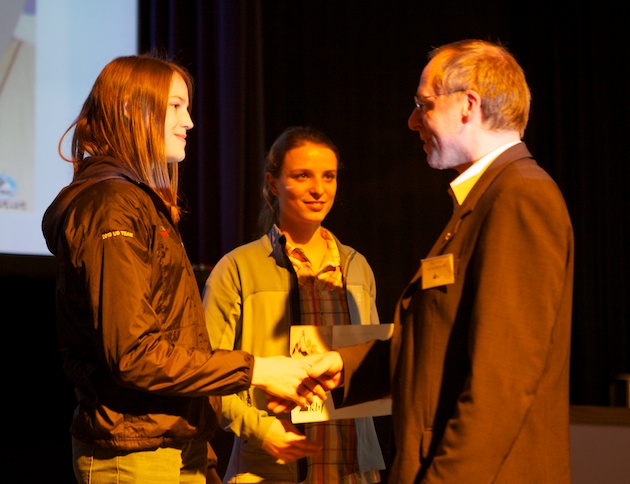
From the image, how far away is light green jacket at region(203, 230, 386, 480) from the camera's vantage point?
250 cm

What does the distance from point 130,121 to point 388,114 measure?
2.76 m

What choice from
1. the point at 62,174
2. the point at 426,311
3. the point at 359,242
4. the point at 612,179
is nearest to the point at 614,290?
the point at 612,179

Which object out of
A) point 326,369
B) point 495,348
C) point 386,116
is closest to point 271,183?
point 326,369

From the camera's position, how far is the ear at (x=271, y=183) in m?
2.93

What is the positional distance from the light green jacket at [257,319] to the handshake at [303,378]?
18 centimetres

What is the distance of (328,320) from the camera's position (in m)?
2.70

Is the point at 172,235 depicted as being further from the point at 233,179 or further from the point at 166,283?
the point at 233,179

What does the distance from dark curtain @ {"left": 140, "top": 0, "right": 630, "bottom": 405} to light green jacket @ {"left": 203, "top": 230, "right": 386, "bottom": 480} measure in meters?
1.33

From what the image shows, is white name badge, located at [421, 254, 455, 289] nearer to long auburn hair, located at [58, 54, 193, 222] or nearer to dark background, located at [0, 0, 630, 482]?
long auburn hair, located at [58, 54, 193, 222]

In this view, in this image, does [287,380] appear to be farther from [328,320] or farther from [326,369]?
[328,320]

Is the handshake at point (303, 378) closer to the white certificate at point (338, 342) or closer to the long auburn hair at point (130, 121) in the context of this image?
the white certificate at point (338, 342)

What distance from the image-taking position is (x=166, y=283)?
71.6 inches

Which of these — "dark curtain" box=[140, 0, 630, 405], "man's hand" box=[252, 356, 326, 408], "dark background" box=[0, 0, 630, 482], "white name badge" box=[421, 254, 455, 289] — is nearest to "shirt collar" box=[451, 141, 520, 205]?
"white name badge" box=[421, 254, 455, 289]

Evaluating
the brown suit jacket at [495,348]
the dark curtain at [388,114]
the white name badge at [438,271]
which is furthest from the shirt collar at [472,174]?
the dark curtain at [388,114]
